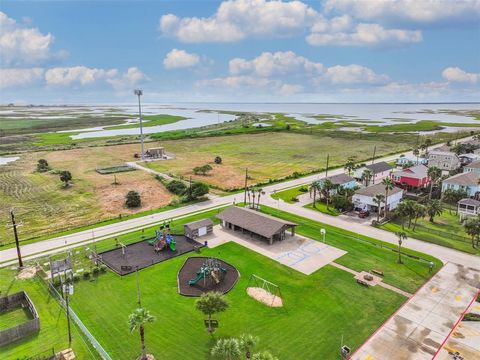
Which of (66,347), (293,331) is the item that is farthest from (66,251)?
(293,331)

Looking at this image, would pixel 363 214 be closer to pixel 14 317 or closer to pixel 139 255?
pixel 139 255

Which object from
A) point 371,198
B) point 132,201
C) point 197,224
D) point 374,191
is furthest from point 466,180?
point 132,201

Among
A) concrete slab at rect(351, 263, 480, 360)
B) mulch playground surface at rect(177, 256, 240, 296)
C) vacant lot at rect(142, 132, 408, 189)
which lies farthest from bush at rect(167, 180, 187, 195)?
concrete slab at rect(351, 263, 480, 360)

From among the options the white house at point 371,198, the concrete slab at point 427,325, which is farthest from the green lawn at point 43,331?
the white house at point 371,198

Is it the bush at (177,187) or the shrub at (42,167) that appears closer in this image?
the bush at (177,187)

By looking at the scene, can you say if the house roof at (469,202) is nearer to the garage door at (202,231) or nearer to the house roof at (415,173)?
the house roof at (415,173)

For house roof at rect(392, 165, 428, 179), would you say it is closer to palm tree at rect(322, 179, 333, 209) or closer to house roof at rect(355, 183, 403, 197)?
house roof at rect(355, 183, 403, 197)
